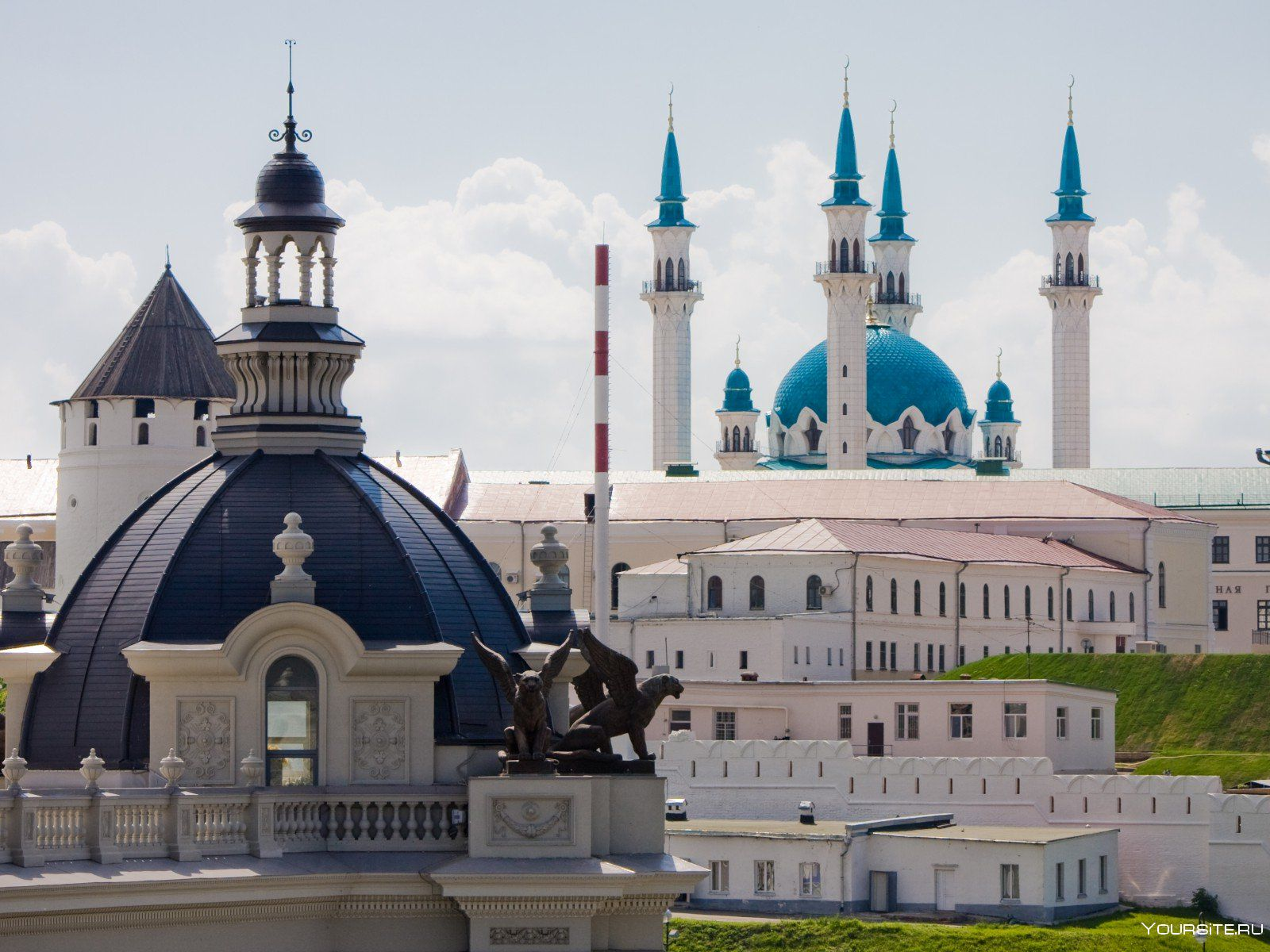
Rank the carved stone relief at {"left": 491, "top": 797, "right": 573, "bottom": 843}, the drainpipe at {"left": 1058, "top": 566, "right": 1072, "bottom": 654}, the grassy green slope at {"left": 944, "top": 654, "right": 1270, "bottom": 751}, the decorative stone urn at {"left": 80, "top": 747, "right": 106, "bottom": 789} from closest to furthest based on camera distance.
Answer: the decorative stone urn at {"left": 80, "top": 747, "right": 106, "bottom": 789}, the carved stone relief at {"left": 491, "top": 797, "right": 573, "bottom": 843}, the grassy green slope at {"left": 944, "top": 654, "right": 1270, "bottom": 751}, the drainpipe at {"left": 1058, "top": 566, "right": 1072, "bottom": 654}

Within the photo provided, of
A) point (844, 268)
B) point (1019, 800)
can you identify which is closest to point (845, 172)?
point (844, 268)

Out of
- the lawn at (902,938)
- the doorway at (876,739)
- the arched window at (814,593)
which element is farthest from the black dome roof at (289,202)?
the arched window at (814,593)

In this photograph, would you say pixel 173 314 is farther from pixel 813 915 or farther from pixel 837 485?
pixel 813 915

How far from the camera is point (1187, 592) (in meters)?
138

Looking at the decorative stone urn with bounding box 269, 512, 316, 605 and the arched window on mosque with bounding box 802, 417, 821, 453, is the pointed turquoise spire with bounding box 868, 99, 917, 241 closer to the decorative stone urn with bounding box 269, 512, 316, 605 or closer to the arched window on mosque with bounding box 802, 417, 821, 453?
the arched window on mosque with bounding box 802, 417, 821, 453

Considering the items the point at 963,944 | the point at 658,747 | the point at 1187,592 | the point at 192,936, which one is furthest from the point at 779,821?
the point at 192,936

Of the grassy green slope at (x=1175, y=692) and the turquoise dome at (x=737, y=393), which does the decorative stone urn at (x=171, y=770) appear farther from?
the turquoise dome at (x=737, y=393)

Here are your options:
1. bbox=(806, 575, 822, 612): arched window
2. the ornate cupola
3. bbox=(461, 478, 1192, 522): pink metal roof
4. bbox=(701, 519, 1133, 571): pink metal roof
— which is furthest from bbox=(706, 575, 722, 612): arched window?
the ornate cupola

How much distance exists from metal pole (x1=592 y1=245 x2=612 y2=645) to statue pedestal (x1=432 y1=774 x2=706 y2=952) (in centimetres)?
1375

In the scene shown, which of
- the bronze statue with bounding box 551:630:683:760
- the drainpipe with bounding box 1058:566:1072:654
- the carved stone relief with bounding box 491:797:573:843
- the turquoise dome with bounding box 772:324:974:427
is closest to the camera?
the carved stone relief with bounding box 491:797:573:843

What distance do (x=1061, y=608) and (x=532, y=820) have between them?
9647 centimetres

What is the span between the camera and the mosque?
167m

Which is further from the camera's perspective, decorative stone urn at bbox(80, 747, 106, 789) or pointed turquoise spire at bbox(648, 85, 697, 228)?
pointed turquoise spire at bbox(648, 85, 697, 228)

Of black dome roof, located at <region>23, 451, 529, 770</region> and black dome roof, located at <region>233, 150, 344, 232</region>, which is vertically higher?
black dome roof, located at <region>233, 150, 344, 232</region>
